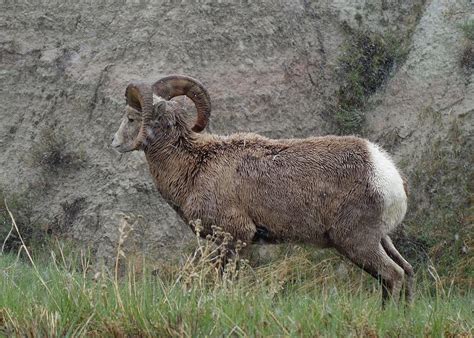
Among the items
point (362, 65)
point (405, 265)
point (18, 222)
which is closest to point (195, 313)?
point (405, 265)

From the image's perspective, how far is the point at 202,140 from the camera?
984 cm

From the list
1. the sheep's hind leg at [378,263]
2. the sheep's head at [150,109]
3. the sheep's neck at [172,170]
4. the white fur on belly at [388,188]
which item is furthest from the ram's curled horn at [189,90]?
the sheep's hind leg at [378,263]

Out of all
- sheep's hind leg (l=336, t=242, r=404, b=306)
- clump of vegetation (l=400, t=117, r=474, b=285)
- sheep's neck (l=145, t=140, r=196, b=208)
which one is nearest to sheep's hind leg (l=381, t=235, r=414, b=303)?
sheep's hind leg (l=336, t=242, r=404, b=306)

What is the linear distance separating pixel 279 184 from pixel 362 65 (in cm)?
393

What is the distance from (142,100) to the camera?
961 centimetres

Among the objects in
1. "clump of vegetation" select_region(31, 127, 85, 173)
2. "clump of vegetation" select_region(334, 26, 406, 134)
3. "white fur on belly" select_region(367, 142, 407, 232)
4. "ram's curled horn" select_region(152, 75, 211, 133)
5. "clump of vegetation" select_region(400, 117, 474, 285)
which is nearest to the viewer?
"white fur on belly" select_region(367, 142, 407, 232)

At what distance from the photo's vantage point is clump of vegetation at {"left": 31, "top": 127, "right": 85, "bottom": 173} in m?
12.4

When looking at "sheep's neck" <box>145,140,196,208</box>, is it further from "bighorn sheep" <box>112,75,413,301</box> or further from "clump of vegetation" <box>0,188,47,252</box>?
"clump of vegetation" <box>0,188,47,252</box>

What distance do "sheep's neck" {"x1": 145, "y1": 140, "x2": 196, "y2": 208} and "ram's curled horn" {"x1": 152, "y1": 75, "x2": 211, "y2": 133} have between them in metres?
0.53

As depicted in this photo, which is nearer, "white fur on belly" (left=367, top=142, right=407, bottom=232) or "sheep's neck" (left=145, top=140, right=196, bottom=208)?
"white fur on belly" (left=367, top=142, right=407, bottom=232)

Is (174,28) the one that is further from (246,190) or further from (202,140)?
(246,190)

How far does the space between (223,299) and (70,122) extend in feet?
21.0

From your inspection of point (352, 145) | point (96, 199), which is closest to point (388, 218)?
point (352, 145)

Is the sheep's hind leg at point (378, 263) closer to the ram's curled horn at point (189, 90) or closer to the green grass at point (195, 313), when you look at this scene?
the green grass at point (195, 313)
